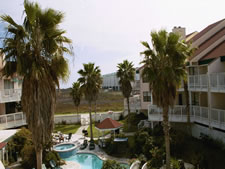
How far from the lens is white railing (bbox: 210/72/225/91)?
1411 cm

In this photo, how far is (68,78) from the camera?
8.50 meters

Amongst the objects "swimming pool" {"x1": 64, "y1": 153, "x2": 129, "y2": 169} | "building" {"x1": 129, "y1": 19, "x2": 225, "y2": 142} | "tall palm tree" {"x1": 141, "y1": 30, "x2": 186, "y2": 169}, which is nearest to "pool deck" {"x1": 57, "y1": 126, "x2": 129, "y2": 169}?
"swimming pool" {"x1": 64, "y1": 153, "x2": 129, "y2": 169}

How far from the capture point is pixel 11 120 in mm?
21359

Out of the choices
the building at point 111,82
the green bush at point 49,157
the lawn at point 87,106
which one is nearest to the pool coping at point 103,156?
the green bush at point 49,157

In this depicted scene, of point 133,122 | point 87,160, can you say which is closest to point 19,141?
point 87,160

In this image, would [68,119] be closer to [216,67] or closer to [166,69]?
[216,67]

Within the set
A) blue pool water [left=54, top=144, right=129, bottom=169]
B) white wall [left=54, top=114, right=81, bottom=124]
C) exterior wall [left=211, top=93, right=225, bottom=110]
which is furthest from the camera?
white wall [left=54, top=114, right=81, bottom=124]

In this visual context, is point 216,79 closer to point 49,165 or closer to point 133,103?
point 49,165

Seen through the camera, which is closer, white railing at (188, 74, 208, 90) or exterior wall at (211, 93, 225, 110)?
exterior wall at (211, 93, 225, 110)

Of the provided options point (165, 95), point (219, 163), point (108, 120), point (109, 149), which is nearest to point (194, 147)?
point (219, 163)

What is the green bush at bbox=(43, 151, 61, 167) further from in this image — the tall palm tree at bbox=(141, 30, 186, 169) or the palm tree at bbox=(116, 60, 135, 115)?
the palm tree at bbox=(116, 60, 135, 115)

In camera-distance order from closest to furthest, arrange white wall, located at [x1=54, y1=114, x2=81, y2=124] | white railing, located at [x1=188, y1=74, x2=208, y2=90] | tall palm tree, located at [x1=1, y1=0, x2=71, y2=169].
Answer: tall palm tree, located at [x1=1, y1=0, x2=71, y2=169], white railing, located at [x1=188, y1=74, x2=208, y2=90], white wall, located at [x1=54, y1=114, x2=81, y2=124]

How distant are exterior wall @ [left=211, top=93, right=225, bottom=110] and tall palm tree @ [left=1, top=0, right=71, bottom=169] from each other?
13.4 metres

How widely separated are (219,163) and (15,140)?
17.2 m
